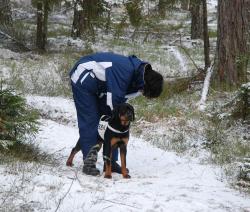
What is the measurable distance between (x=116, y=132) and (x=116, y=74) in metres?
0.67

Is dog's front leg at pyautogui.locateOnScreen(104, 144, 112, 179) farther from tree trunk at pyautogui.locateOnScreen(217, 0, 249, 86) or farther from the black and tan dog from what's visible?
tree trunk at pyautogui.locateOnScreen(217, 0, 249, 86)

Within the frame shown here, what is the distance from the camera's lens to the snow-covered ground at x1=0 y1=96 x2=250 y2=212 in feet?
15.4

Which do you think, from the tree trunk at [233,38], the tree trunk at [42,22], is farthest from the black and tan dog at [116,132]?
the tree trunk at [42,22]

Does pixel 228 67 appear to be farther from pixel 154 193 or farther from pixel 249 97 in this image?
pixel 154 193

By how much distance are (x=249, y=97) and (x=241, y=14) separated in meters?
2.82

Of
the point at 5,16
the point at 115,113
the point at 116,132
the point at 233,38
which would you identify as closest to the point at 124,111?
the point at 115,113

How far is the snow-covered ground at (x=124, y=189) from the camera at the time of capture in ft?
15.4

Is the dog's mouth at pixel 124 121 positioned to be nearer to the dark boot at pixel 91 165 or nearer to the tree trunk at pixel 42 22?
the dark boot at pixel 91 165

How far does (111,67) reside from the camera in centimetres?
603

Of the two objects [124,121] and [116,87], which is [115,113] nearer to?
[124,121]

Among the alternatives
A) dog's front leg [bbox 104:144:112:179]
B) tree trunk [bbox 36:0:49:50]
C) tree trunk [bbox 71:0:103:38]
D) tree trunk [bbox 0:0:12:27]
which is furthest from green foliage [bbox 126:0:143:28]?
dog's front leg [bbox 104:144:112:179]

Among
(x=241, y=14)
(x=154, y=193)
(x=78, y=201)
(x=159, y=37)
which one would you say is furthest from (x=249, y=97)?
(x=159, y=37)

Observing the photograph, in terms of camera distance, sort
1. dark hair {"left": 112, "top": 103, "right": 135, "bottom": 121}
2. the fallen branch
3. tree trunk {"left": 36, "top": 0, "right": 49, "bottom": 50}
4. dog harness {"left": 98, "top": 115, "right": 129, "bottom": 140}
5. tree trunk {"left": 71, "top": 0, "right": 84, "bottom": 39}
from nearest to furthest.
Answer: dark hair {"left": 112, "top": 103, "right": 135, "bottom": 121}
dog harness {"left": 98, "top": 115, "right": 129, "bottom": 140}
tree trunk {"left": 36, "top": 0, "right": 49, "bottom": 50}
the fallen branch
tree trunk {"left": 71, "top": 0, "right": 84, "bottom": 39}

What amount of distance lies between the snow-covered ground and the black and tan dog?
206 mm
